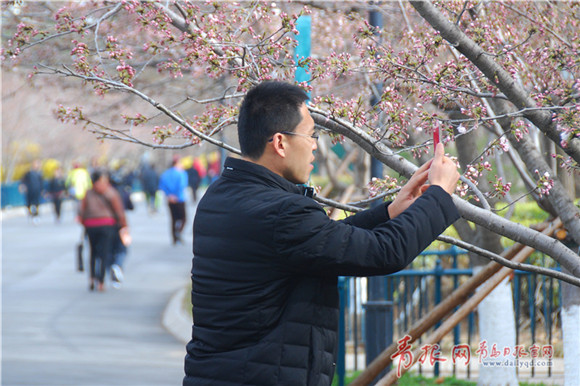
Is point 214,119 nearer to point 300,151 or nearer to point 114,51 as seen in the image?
point 114,51

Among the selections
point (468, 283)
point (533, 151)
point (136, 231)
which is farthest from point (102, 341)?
point (136, 231)

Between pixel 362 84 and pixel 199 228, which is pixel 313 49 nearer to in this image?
pixel 362 84

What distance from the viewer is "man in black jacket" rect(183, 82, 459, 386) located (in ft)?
9.34

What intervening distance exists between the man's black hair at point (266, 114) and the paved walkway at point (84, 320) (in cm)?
656

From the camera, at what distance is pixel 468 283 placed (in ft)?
19.2

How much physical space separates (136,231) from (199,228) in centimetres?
2595

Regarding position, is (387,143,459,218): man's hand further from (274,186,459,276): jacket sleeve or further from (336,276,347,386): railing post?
(336,276,347,386): railing post

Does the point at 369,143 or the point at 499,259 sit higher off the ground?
the point at 369,143

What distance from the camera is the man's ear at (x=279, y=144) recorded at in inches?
120

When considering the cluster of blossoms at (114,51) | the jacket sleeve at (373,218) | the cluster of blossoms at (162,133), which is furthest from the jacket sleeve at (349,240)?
the cluster of blossoms at (114,51)

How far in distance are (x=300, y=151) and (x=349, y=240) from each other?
0.39 m

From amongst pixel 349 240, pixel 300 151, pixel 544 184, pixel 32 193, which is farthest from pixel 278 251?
pixel 32 193

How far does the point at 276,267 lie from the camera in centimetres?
292

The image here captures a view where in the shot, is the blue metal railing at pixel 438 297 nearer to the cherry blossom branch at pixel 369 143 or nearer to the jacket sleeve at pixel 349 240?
the cherry blossom branch at pixel 369 143
